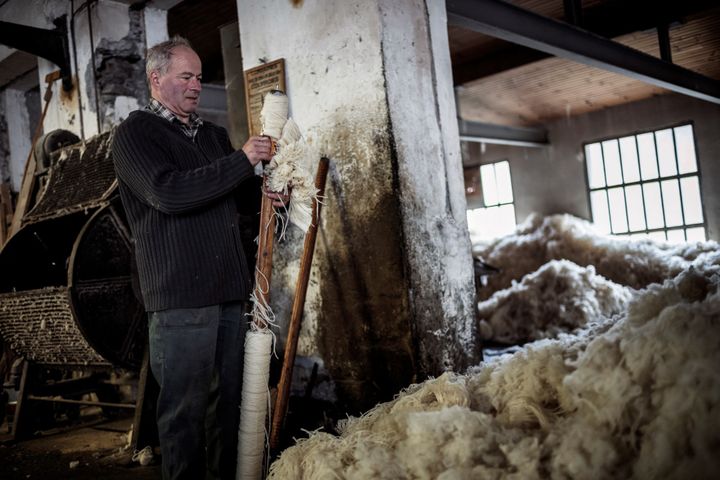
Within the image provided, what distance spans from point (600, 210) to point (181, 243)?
32.5ft

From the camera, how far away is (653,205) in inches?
395

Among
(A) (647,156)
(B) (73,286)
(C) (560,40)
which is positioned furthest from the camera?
(A) (647,156)

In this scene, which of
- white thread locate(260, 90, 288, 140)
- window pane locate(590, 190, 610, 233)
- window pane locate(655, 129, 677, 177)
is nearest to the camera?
white thread locate(260, 90, 288, 140)

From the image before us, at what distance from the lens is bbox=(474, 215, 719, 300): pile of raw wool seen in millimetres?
7121

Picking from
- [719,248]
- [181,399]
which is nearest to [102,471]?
[181,399]

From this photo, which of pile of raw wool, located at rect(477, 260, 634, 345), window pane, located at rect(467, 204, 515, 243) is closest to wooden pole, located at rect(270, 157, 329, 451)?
pile of raw wool, located at rect(477, 260, 634, 345)

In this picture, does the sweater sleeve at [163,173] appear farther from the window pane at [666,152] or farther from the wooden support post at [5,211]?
the window pane at [666,152]

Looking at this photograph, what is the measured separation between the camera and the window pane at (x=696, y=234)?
957 centimetres

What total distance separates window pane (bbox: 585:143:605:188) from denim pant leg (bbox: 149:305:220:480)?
32.3 ft

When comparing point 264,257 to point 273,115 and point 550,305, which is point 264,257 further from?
point 550,305

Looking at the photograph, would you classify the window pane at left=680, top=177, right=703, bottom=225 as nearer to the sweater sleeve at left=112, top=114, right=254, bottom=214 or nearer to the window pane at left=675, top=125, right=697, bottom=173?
the window pane at left=675, top=125, right=697, bottom=173

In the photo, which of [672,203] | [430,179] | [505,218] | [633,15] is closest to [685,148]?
[672,203]

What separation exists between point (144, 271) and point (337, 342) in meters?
1.44

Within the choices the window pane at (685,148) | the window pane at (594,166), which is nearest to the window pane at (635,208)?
the window pane at (594,166)
